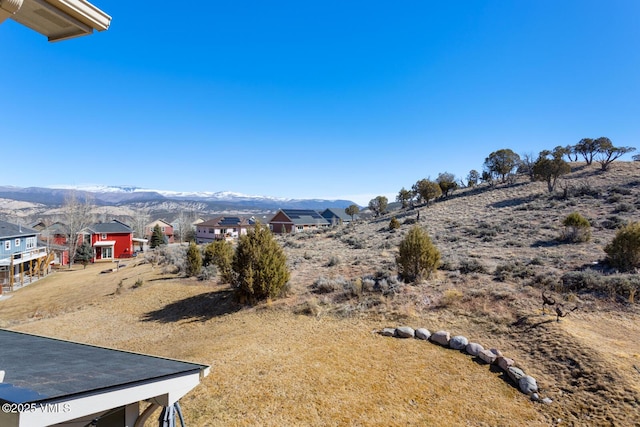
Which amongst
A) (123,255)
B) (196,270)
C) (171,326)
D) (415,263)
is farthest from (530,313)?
(123,255)

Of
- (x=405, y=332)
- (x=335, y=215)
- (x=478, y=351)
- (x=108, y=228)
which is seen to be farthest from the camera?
(x=335, y=215)

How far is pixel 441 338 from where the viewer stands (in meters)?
10.9

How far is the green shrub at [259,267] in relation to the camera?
15.7m

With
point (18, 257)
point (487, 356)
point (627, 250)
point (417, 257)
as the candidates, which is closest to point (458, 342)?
point (487, 356)

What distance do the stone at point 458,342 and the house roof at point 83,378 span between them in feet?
31.2

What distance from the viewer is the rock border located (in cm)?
830

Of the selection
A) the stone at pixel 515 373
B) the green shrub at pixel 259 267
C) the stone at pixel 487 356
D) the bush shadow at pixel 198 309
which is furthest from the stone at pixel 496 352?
the bush shadow at pixel 198 309

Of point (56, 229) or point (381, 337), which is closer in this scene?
point (381, 337)

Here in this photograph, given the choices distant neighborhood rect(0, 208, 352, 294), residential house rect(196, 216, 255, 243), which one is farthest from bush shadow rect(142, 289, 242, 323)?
residential house rect(196, 216, 255, 243)

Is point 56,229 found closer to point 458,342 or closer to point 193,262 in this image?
point 193,262

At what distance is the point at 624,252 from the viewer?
15.4 metres

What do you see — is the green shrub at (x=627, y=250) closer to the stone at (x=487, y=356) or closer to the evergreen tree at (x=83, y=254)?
the stone at (x=487, y=356)

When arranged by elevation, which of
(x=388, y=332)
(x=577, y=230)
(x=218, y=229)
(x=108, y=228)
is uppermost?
(x=577, y=230)

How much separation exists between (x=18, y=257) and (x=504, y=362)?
4268 cm
